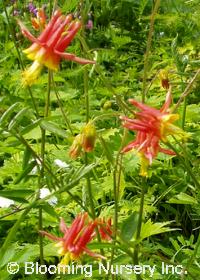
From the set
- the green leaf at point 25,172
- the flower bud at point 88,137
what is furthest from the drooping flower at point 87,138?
the green leaf at point 25,172

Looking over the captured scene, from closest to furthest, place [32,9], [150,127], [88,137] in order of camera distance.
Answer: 1. [150,127]
2. [88,137]
3. [32,9]

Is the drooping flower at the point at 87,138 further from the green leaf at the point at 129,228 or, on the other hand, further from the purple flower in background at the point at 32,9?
the purple flower in background at the point at 32,9

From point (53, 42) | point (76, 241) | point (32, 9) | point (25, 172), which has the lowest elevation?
point (76, 241)

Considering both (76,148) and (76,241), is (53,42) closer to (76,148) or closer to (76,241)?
(76,148)

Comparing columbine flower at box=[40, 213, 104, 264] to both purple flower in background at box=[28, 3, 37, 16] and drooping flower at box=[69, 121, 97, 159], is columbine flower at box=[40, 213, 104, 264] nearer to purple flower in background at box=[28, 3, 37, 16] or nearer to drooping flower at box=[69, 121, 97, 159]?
drooping flower at box=[69, 121, 97, 159]

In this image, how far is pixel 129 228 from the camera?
1293 millimetres

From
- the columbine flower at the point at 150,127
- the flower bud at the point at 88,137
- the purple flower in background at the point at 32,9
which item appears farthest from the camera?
the purple flower in background at the point at 32,9

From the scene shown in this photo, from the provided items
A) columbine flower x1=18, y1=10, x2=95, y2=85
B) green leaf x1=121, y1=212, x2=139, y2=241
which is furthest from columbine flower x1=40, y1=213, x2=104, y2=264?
columbine flower x1=18, y1=10, x2=95, y2=85

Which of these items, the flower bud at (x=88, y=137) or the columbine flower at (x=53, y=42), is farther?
the flower bud at (x=88, y=137)

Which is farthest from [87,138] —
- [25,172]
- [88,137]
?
[25,172]

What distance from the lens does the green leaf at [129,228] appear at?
1278mm

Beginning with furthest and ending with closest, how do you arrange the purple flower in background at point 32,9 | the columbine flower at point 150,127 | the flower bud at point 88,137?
the purple flower in background at point 32,9, the flower bud at point 88,137, the columbine flower at point 150,127

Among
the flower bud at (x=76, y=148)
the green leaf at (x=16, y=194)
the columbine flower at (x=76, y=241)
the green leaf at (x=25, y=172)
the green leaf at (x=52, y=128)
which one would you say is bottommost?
the columbine flower at (x=76, y=241)

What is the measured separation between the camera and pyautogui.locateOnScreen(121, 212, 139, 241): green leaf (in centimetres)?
128
